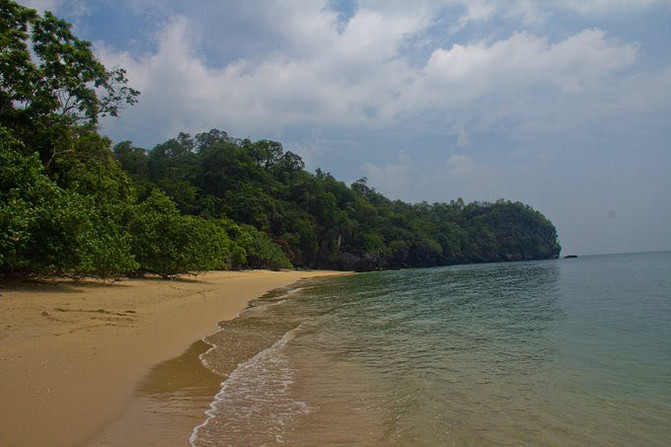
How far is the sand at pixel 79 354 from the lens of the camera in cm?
475

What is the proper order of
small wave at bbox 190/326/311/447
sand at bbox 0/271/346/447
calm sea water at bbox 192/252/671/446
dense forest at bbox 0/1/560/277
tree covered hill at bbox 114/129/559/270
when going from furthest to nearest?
tree covered hill at bbox 114/129/559/270 → dense forest at bbox 0/1/560/277 → calm sea water at bbox 192/252/671/446 → small wave at bbox 190/326/311/447 → sand at bbox 0/271/346/447

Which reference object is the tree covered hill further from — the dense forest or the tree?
the tree

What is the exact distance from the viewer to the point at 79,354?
25.3 feet

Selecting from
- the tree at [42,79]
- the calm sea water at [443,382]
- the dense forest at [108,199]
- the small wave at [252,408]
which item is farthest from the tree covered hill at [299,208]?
the small wave at [252,408]

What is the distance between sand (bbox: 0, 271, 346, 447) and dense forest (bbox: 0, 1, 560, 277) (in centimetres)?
242

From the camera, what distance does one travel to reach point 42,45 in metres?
22.1

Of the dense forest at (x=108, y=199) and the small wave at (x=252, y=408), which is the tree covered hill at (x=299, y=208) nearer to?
the dense forest at (x=108, y=199)

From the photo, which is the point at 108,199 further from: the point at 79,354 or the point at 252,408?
the point at 252,408

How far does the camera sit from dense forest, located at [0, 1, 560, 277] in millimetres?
14961

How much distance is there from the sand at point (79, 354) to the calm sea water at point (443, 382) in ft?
3.54

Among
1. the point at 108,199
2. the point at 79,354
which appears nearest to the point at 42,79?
the point at 108,199

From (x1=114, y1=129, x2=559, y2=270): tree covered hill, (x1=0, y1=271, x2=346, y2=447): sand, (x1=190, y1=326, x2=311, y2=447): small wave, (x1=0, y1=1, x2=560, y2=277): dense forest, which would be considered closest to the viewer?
(x1=0, y1=271, x2=346, y2=447): sand

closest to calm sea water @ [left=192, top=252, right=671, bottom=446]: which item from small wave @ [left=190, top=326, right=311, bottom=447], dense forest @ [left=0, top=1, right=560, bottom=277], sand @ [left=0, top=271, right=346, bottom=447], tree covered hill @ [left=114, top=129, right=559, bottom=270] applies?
small wave @ [left=190, top=326, right=311, bottom=447]

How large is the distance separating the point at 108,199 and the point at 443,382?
74.7 ft
